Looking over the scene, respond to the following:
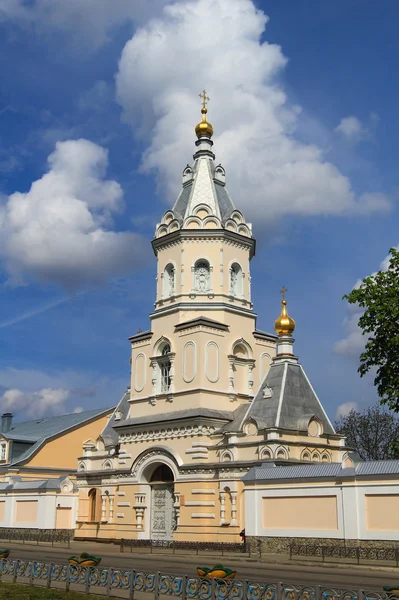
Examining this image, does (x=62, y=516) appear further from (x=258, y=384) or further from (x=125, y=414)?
(x=258, y=384)

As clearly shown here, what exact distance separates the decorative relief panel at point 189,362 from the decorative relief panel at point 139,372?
10.1 feet

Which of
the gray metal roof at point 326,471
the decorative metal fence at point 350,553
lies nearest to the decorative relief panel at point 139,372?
the gray metal roof at point 326,471

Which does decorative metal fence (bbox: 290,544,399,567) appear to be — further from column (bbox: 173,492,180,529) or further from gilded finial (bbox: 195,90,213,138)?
gilded finial (bbox: 195,90,213,138)

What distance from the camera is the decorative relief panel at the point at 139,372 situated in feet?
112

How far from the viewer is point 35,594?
501 inches

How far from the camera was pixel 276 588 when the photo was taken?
10.2m

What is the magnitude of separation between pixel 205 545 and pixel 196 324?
32.1ft

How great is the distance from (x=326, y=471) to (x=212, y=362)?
1050 centimetres

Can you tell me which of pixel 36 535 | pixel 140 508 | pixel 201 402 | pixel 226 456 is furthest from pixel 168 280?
pixel 36 535

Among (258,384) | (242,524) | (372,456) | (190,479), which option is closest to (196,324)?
(258,384)

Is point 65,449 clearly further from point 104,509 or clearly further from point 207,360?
point 207,360

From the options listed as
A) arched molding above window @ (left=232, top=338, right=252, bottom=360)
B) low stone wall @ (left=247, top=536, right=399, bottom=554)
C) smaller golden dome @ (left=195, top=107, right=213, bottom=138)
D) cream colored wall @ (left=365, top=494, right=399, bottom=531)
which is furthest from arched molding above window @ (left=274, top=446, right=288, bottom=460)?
smaller golden dome @ (left=195, top=107, right=213, bottom=138)

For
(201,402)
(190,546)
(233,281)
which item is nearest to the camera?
(190,546)

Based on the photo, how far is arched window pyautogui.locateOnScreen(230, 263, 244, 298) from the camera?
1374 inches
